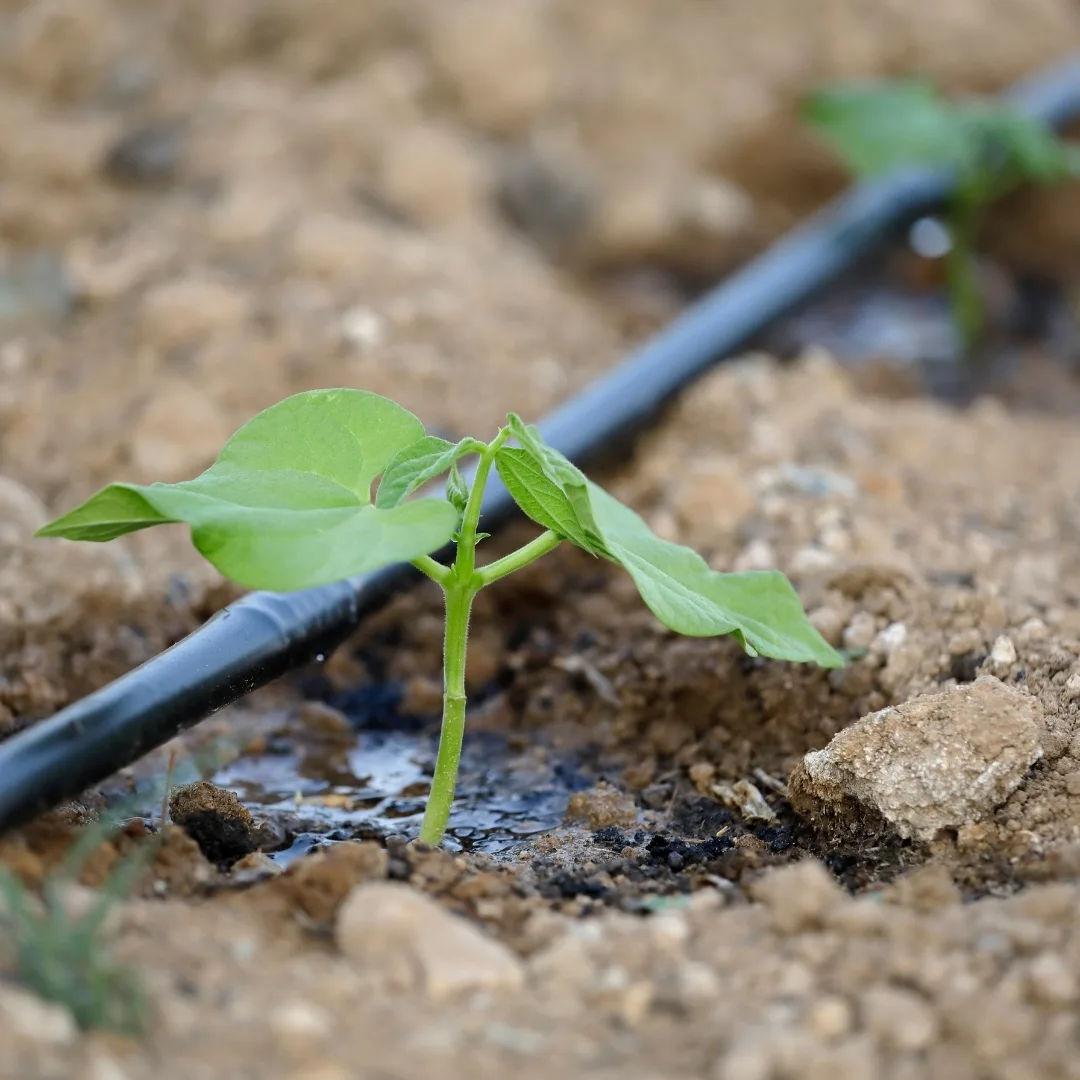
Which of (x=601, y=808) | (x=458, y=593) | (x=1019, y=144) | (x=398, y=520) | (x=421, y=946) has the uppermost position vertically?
(x=1019, y=144)

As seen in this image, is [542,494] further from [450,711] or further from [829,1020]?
[829,1020]

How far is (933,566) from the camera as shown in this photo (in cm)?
208

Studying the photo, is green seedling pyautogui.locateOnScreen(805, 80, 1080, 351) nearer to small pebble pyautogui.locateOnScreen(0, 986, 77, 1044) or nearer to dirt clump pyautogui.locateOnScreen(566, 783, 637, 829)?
dirt clump pyautogui.locateOnScreen(566, 783, 637, 829)

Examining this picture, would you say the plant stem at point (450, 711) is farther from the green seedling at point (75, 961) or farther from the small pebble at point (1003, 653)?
the small pebble at point (1003, 653)

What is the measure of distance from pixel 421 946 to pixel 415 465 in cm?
50

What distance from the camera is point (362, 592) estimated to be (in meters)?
1.83

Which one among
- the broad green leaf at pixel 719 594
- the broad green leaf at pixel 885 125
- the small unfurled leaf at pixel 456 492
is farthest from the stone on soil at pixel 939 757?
the broad green leaf at pixel 885 125

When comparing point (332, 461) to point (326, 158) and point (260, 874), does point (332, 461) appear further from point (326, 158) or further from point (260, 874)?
point (326, 158)

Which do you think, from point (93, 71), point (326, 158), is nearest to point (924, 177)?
point (326, 158)

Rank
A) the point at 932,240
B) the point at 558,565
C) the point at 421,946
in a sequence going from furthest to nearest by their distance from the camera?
the point at 932,240, the point at 558,565, the point at 421,946

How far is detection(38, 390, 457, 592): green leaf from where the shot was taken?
1262 mm

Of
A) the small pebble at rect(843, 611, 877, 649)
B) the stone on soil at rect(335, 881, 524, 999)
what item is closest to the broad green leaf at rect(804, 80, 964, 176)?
the small pebble at rect(843, 611, 877, 649)

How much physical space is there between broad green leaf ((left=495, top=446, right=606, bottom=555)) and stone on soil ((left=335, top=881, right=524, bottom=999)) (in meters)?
0.41

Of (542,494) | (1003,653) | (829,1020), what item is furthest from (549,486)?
(1003,653)
